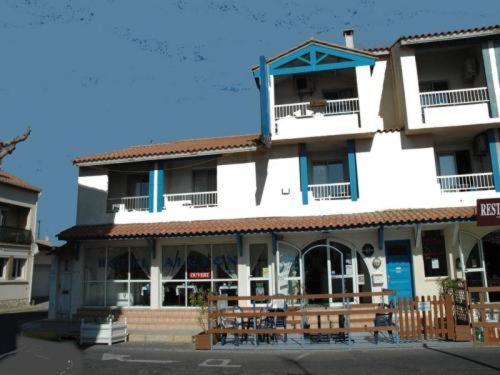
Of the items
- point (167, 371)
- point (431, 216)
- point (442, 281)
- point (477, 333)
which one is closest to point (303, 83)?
point (431, 216)

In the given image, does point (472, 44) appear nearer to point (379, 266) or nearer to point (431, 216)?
point (431, 216)

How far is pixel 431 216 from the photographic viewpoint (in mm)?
15008

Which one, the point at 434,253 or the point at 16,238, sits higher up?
the point at 16,238

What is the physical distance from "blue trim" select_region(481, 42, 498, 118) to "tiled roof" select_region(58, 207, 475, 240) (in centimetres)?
371

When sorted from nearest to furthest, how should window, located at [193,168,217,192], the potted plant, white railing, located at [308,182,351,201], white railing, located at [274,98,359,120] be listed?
the potted plant, white railing, located at [308,182,351,201], white railing, located at [274,98,359,120], window, located at [193,168,217,192]

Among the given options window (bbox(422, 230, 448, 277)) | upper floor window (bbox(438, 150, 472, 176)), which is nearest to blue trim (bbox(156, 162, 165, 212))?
window (bbox(422, 230, 448, 277))

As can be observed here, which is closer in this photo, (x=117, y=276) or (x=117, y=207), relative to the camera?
(x=117, y=276)

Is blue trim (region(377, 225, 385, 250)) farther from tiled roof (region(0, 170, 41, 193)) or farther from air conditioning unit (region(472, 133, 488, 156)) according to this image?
tiled roof (region(0, 170, 41, 193))

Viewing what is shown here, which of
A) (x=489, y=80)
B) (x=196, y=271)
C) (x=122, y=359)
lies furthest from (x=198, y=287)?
(x=489, y=80)

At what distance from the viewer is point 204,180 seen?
19.2 meters

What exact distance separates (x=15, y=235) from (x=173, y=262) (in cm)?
1887

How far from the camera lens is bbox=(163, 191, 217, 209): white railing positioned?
61.0 feet

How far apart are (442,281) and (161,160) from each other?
37.7 ft

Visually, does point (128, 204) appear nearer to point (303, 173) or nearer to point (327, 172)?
point (303, 173)
